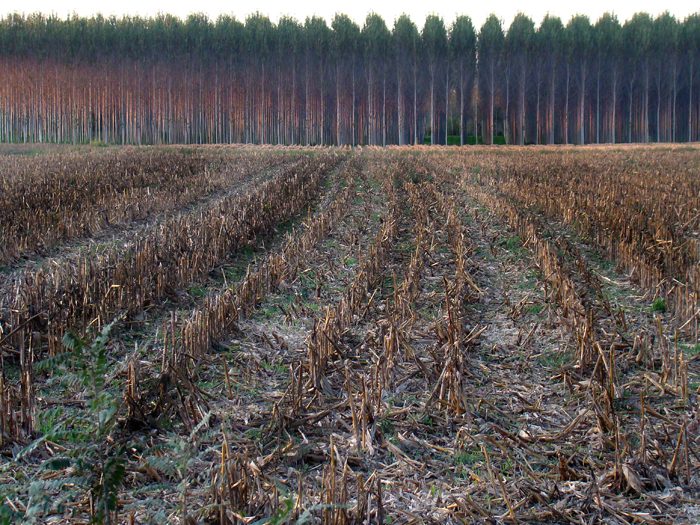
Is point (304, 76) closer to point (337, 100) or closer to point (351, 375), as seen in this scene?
point (337, 100)

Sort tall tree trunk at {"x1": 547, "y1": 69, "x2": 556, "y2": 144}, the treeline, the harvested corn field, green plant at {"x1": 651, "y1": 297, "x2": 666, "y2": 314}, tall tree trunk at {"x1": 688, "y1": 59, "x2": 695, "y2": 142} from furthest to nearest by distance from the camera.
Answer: tall tree trunk at {"x1": 688, "y1": 59, "x2": 695, "y2": 142} → tall tree trunk at {"x1": 547, "y1": 69, "x2": 556, "y2": 144} → the treeline → green plant at {"x1": 651, "y1": 297, "x2": 666, "y2": 314} → the harvested corn field

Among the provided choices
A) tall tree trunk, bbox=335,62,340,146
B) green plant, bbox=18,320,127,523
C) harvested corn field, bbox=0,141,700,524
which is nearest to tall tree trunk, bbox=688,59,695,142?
tall tree trunk, bbox=335,62,340,146

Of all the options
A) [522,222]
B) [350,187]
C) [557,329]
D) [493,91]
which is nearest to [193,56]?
[493,91]

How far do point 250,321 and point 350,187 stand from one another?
28.2 feet

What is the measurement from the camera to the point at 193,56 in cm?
4716

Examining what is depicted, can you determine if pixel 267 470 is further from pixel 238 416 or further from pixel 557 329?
pixel 557 329

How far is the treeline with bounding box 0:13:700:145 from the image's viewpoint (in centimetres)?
4581

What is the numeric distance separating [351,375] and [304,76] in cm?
4673

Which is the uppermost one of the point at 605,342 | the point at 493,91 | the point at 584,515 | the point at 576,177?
the point at 493,91

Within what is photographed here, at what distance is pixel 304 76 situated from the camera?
154 feet

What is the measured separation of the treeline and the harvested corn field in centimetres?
4024

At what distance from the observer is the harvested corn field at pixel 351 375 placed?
2.18 meters

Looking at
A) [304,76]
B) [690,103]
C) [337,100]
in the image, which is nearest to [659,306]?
[337,100]

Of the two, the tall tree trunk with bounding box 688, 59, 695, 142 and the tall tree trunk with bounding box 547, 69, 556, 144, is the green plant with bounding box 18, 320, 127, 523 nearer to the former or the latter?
the tall tree trunk with bounding box 547, 69, 556, 144
